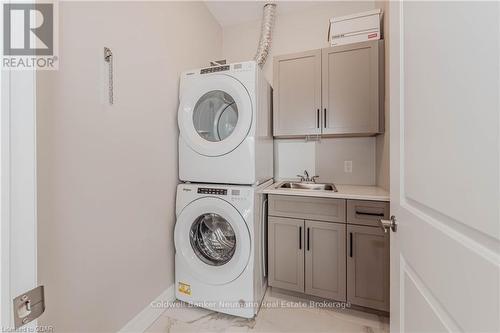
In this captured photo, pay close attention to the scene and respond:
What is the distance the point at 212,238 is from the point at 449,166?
1.65 metres

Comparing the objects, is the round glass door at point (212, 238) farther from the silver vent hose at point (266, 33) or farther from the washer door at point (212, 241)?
the silver vent hose at point (266, 33)

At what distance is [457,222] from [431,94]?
32cm

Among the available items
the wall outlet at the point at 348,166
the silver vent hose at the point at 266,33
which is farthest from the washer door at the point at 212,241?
the silver vent hose at the point at 266,33

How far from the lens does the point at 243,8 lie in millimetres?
2348

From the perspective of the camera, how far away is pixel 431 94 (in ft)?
1.83

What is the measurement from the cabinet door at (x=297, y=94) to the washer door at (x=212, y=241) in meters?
0.95

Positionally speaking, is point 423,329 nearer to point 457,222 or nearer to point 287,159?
point 457,222

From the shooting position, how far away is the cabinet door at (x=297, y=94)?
1.96 meters

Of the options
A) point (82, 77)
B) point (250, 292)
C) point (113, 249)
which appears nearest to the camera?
point (82, 77)

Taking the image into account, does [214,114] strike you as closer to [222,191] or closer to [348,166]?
[222,191]

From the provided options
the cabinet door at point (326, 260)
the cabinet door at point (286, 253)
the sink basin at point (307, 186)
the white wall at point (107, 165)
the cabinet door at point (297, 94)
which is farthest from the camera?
the sink basin at point (307, 186)

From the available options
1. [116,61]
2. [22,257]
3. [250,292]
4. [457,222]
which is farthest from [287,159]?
[22,257]
